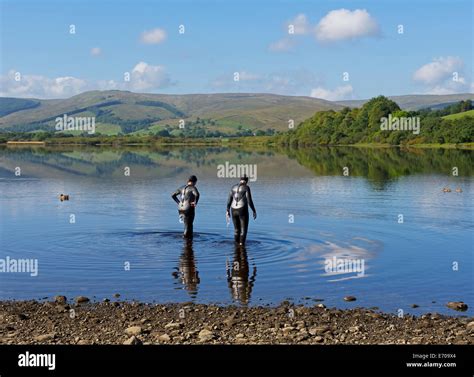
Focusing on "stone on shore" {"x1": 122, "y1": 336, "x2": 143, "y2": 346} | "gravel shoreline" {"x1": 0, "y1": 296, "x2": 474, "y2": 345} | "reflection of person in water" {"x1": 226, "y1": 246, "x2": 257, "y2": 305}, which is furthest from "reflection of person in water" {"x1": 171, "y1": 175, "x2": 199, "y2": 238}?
"stone on shore" {"x1": 122, "y1": 336, "x2": 143, "y2": 346}

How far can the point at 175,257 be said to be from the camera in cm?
2588

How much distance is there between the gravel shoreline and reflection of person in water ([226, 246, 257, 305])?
1564 millimetres

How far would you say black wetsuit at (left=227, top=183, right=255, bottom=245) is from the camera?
28094mm

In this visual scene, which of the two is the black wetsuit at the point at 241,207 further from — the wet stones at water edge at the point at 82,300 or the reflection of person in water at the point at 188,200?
the wet stones at water edge at the point at 82,300

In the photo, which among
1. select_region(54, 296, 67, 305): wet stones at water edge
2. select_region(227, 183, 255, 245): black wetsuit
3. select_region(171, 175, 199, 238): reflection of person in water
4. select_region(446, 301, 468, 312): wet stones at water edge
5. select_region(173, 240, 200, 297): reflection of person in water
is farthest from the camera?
select_region(171, 175, 199, 238): reflection of person in water

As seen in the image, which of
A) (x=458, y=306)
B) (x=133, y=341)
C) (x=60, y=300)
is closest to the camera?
(x=133, y=341)

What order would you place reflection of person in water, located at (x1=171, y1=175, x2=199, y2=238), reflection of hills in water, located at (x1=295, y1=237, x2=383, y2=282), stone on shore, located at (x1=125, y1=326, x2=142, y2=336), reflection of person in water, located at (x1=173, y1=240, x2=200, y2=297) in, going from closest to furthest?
stone on shore, located at (x1=125, y1=326, x2=142, y2=336) → reflection of person in water, located at (x1=173, y1=240, x2=200, y2=297) → reflection of hills in water, located at (x1=295, y1=237, x2=383, y2=282) → reflection of person in water, located at (x1=171, y1=175, x2=199, y2=238)

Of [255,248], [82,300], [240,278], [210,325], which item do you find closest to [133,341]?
[210,325]

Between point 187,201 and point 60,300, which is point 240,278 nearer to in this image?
point 60,300

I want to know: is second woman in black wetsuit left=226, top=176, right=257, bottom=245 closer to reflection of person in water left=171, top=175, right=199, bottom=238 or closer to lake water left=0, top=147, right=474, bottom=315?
lake water left=0, top=147, right=474, bottom=315

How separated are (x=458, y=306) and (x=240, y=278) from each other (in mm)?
6606

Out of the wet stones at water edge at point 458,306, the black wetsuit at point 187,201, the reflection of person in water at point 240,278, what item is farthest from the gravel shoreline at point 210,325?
the black wetsuit at point 187,201

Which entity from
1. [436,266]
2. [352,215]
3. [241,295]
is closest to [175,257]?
[241,295]

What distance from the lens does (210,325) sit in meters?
16.5
